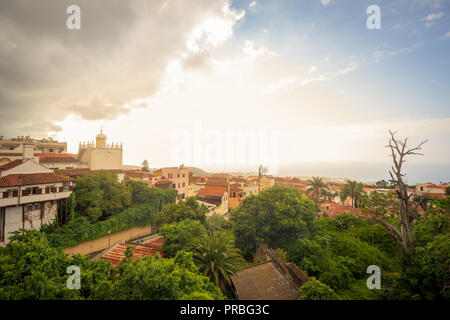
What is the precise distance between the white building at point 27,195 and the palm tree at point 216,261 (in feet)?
50.3

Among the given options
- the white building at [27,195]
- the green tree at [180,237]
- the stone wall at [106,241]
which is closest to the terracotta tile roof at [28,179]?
Result: the white building at [27,195]

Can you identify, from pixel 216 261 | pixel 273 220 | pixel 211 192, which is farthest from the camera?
pixel 211 192

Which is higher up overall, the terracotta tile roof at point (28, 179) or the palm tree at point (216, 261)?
the terracotta tile roof at point (28, 179)

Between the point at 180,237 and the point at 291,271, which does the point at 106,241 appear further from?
the point at 291,271

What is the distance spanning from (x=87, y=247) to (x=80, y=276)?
15.3 metres

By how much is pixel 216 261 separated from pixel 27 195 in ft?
59.0

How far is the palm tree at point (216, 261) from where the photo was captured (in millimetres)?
13664

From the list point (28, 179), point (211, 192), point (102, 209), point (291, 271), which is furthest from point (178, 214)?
point (211, 192)

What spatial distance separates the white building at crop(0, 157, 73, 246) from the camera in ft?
55.2

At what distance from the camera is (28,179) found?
18.3m

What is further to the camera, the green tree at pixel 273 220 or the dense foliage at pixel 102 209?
the green tree at pixel 273 220

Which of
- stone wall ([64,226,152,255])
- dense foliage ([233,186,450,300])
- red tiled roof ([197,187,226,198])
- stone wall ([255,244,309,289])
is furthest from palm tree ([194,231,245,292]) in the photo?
red tiled roof ([197,187,226,198])

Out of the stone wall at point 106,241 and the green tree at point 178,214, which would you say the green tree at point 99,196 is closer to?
the stone wall at point 106,241
